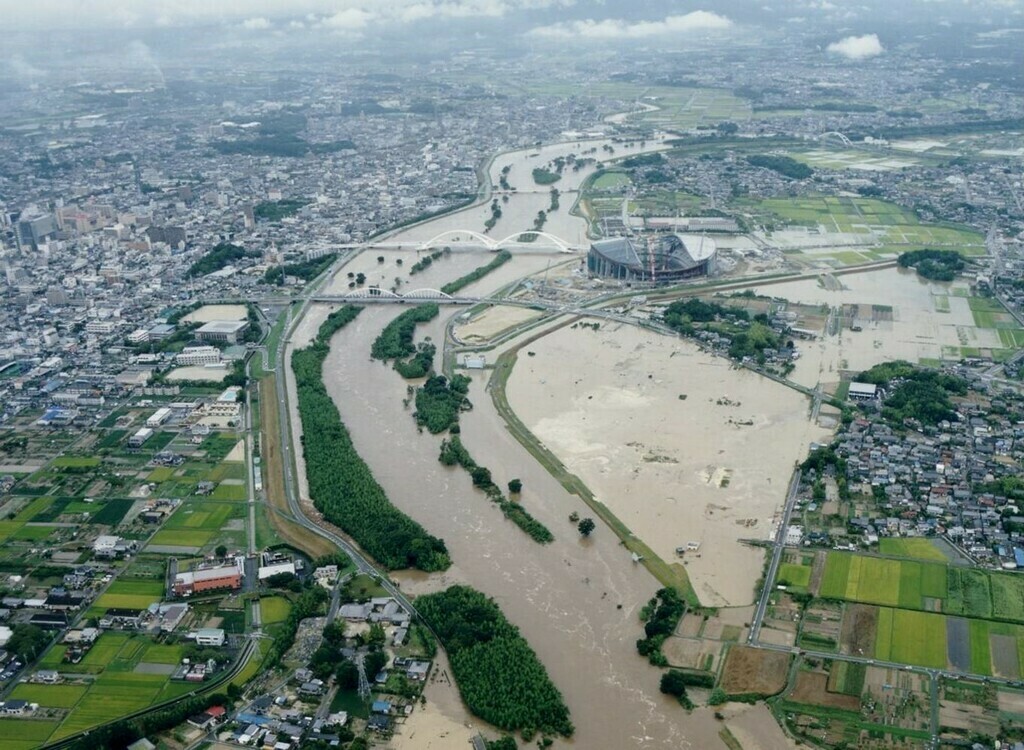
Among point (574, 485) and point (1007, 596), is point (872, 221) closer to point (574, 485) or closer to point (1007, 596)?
point (574, 485)

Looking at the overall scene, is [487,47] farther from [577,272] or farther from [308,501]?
[308,501]

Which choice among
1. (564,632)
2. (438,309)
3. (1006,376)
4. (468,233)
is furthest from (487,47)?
(564,632)

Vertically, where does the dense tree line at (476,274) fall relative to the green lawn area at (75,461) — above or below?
above

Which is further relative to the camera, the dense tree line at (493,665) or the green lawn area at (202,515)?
the green lawn area at (202,515)

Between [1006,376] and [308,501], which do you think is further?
[1006,376]

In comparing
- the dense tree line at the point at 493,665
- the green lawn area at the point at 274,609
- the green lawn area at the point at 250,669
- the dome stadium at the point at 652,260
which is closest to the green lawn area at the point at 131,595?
the green lawn area at the point at 274,609

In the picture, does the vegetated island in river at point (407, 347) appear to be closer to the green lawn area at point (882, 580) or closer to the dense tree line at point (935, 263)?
the green lawn area at point (882, 580)
